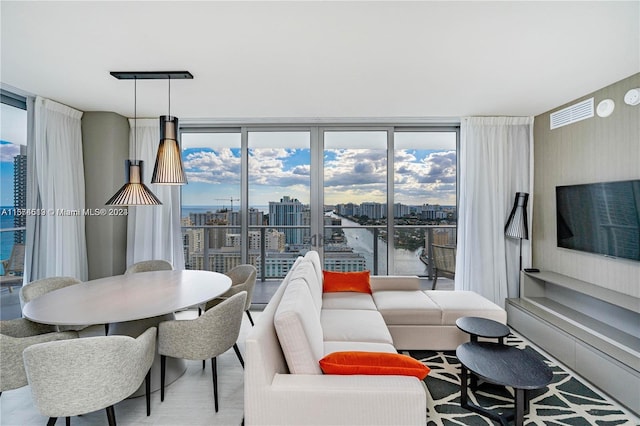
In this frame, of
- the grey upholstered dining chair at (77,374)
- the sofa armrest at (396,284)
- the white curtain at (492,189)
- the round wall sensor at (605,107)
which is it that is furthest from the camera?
the white curtain at (492,189)

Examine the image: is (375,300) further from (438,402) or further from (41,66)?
(41,66)

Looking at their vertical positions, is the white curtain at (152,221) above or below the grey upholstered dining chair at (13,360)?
above

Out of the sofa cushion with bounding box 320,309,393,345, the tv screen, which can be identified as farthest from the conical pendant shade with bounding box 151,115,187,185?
the tv screen

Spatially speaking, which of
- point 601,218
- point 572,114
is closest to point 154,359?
point 601,218

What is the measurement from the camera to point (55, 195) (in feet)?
12.0

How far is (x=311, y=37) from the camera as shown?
2.28 metres

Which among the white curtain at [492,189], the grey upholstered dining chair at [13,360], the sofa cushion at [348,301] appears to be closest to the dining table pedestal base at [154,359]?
the grey upholstered dining chair at [13,360]

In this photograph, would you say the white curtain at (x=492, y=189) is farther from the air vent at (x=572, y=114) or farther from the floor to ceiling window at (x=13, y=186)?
the floor to ceiling window at (x=13, y=186)

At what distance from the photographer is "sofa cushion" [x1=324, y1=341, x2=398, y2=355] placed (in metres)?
2.18

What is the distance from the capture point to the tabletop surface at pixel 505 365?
191 centimetres

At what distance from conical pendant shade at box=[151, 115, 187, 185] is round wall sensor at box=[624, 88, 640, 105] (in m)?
3.89

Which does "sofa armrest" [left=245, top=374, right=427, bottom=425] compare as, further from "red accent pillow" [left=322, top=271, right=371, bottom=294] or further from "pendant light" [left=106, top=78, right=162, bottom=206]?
"red accent pillow" [left=322, top=271, right=371, bottom=294]

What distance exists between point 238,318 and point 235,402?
0.60m

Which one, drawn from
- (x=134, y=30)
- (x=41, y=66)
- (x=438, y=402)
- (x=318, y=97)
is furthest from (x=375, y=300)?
(x=41, y=66)
